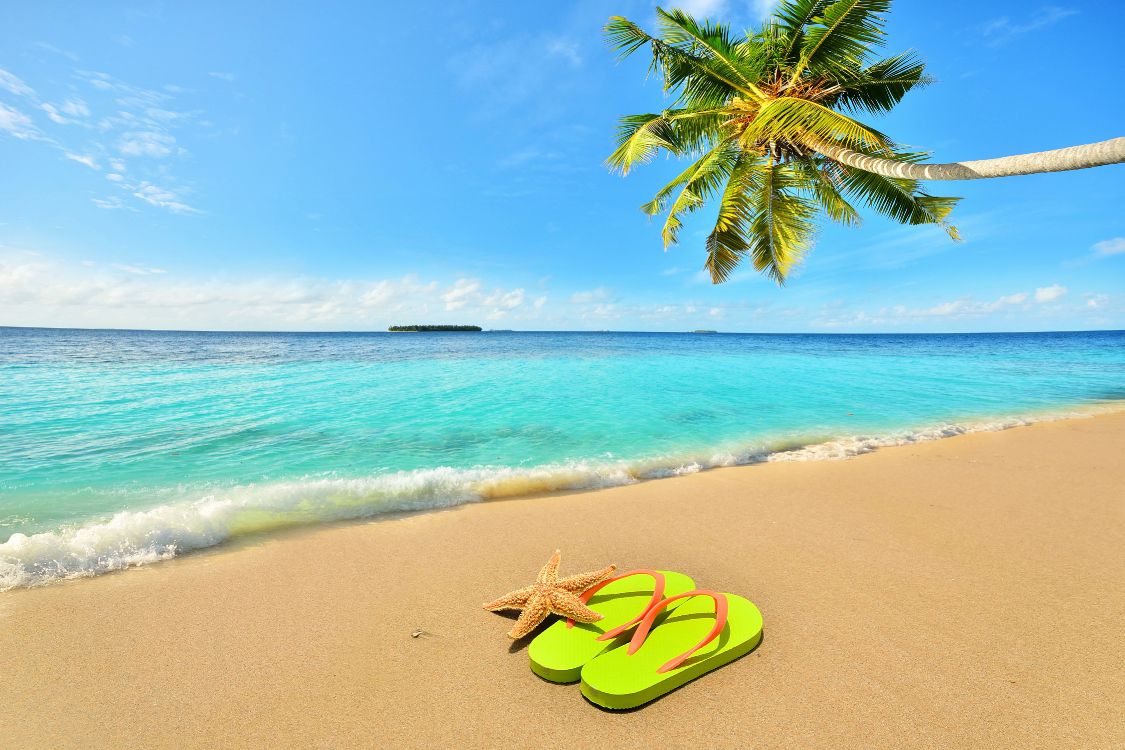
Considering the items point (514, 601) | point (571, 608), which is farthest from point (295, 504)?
point (571, 608)

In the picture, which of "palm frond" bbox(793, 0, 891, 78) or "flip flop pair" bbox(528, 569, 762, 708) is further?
"palm frond" bbox(793, 0, 891, 78)

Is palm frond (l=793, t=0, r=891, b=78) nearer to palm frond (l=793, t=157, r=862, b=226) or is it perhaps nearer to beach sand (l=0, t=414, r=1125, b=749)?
palm frond (l=793, t=157, r=862, b=226)

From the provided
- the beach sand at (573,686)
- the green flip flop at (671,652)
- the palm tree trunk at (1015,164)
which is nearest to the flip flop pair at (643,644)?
the green flip flop at (671,652)

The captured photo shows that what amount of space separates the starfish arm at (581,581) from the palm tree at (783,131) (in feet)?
17.5

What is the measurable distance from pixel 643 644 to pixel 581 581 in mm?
570

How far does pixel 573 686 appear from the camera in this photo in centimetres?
248

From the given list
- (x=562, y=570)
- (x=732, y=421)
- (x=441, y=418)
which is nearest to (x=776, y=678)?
(x=562, y=570)

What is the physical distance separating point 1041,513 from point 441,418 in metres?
10.5

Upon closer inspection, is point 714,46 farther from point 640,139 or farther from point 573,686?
point 573,686

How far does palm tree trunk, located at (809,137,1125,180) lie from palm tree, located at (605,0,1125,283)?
0.02 meters

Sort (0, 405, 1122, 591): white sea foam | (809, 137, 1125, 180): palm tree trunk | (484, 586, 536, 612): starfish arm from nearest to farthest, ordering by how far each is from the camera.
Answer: (484, 586, 536, 612): starfish arm → (809, 137, 1125, 180): palm tree trunk → (0, 405, 1122, 591): white sea foam

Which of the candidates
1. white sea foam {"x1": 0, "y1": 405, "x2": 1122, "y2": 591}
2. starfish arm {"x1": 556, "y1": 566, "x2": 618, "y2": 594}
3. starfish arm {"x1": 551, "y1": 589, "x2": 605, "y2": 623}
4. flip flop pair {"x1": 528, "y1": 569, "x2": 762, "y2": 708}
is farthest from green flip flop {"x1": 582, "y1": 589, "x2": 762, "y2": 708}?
white sea foam {"x1": 0, "y1": 405, "x2": 1122, "y2": 591}

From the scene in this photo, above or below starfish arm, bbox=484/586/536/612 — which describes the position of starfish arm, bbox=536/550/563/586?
above

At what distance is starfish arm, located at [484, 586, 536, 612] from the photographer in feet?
9.61
